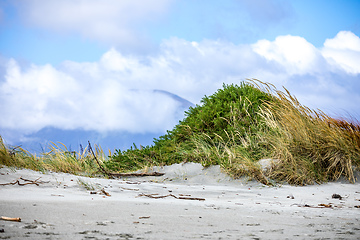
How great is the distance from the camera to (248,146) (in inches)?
295

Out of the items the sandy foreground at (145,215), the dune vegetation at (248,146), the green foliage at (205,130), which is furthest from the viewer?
the green foliage at (205,130)

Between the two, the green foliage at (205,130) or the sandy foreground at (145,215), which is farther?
the green foliage at (205,130)

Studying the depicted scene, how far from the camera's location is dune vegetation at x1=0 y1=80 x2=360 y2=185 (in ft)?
21.9

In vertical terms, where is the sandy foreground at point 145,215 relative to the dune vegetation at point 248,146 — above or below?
below

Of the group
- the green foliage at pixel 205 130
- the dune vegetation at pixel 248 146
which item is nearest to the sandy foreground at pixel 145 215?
the dune vegetation at pixel 248 146

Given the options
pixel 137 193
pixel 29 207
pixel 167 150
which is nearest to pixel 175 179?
pixel 167 150

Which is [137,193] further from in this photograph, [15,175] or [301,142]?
[301,142]

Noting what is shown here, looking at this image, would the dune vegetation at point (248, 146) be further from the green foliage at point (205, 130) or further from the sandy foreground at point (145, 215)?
the sandy foreground at point (145, 215)

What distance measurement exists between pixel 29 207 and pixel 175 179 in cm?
427

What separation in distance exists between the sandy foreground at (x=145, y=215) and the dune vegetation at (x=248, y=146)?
4.84 feet

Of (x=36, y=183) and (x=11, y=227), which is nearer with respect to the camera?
(x=11, y=227)

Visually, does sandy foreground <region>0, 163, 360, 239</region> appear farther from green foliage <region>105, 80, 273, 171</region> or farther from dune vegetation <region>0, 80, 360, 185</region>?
green foliage <region>105, 80, 273, 171</region>

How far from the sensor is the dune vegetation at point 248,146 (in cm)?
666

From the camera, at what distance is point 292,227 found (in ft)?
9.09
